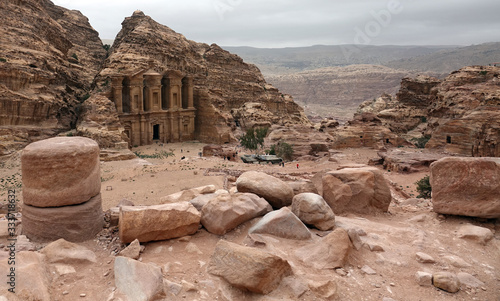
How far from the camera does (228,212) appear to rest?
757cm

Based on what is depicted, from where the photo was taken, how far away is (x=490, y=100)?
28.0m

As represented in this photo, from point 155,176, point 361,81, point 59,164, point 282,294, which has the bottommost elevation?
point 155,176

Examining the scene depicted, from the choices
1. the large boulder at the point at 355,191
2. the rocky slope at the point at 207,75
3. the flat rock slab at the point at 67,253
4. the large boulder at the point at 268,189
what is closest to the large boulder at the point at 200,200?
the large boulder at the point at 268,189

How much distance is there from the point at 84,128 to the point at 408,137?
36215 mm

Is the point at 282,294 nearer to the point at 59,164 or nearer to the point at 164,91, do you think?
the point at 59,164

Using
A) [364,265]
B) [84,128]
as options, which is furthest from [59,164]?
[84,128]

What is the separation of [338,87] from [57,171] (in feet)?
421

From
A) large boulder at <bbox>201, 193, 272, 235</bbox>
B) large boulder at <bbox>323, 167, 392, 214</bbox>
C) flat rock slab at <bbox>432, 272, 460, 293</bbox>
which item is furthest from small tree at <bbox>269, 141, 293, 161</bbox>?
flat rock slab at <bbox>432, 272, 460, 293</bbox>

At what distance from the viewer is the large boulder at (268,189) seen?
8914 mm

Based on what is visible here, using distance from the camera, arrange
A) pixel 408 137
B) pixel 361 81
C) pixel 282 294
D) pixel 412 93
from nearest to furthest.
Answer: pixel 282 294, pixel 408 137, pixel 412 93, pixel 361 81

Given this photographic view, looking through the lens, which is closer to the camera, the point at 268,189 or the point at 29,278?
the point at 29,278

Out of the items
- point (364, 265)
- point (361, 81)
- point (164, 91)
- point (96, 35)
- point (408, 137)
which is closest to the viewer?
point (364, 265)

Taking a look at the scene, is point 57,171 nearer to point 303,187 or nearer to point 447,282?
point 303,187

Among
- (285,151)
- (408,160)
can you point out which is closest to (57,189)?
(408,160)
